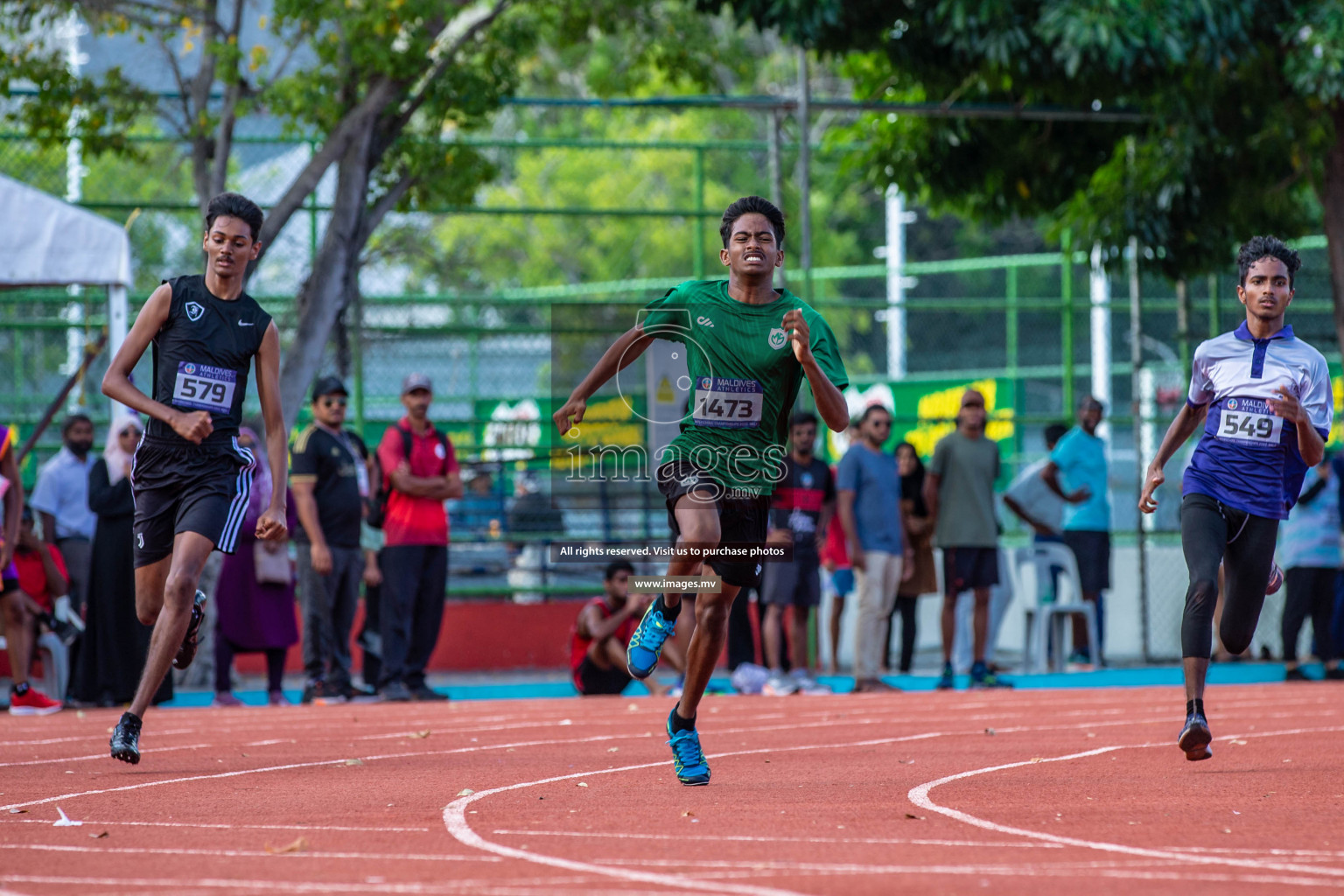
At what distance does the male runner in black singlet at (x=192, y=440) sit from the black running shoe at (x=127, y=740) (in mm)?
54

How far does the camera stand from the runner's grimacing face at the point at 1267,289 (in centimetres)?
725

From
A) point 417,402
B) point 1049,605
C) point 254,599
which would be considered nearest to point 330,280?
point 417,402

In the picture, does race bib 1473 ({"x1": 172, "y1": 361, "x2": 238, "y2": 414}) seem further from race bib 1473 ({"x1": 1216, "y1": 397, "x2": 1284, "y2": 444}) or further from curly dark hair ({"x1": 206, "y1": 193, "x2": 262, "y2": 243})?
race bib 1473 ({"x1": 1216, "y1": 397, "x2": 1284, "y2": 444})

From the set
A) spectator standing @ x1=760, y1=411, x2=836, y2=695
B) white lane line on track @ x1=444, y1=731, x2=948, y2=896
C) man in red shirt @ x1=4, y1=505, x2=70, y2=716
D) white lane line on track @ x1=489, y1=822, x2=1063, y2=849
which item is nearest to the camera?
white lane line on track @ x1=444, y1=731, x2=948, y2=896

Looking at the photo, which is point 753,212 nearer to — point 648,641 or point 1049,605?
point 648,641

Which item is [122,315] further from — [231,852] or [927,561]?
[231,852]

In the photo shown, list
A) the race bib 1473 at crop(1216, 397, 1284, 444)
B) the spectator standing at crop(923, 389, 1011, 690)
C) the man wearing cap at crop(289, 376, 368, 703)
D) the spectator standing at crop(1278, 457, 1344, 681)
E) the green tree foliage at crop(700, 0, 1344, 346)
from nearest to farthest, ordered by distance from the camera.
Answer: the race bib 1473 at crop(1216, 397, 1284, 444) < the man wearing cap at crop(289, 376, 368, 703) < the green tree foliage at crop(700, 0, 1344, 346) < the spectator standing at crop(923, 389, 1011, 690) < the spectator standing at crop(1278, 457, 1344, 681)

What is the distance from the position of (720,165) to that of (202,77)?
12.2 metres

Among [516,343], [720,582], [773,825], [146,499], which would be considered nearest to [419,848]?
[773,825]

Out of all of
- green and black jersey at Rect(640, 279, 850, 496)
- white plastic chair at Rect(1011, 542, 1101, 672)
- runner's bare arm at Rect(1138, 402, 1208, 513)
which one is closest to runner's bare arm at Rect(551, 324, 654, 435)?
green and black jersey at Rect(640, 279, 850, 496)

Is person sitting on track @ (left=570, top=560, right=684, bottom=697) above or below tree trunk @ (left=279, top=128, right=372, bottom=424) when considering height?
below

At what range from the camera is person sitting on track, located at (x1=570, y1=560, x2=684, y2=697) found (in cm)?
1287

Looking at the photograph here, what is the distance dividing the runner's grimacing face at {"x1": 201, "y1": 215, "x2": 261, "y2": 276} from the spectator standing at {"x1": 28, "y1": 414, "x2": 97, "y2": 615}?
6.10 metres

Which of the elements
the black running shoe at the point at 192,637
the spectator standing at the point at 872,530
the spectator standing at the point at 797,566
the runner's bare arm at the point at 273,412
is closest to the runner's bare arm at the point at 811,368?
the runner's bare arm at the point at 273,412
